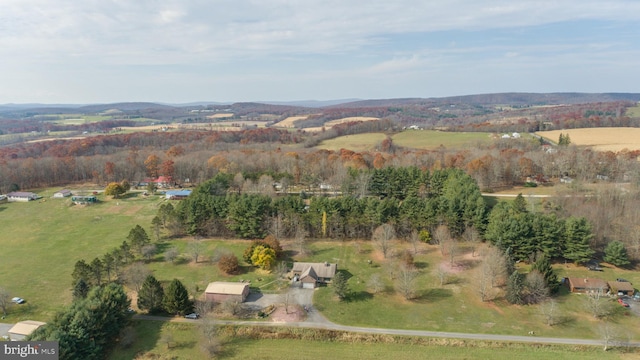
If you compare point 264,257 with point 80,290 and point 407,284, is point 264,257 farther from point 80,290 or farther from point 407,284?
point 80,290

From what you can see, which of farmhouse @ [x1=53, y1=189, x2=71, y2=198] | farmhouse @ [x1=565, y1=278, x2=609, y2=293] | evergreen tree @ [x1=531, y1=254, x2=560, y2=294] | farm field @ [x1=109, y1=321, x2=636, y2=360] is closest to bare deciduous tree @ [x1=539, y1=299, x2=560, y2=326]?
farm field @ [x1=109, y1=321, x2=636, y2=360]

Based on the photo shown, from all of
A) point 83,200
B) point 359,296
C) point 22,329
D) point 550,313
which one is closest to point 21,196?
point 83,200

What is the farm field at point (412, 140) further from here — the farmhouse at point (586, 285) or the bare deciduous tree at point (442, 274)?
the farmhouse at point (586, 285)

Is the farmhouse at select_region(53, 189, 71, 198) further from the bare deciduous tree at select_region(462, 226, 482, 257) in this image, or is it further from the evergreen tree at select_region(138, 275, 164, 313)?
the bare deciduous tree at select_region(462, 226, 482, 257)

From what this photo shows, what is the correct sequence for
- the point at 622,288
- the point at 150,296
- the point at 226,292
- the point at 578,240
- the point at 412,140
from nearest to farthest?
the point at 150,296 < the point at 226,292 < the point at 622,288 < the point at 578,240 < the point at 412,140

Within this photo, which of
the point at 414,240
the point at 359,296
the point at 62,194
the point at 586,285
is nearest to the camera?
the point at 359,296
